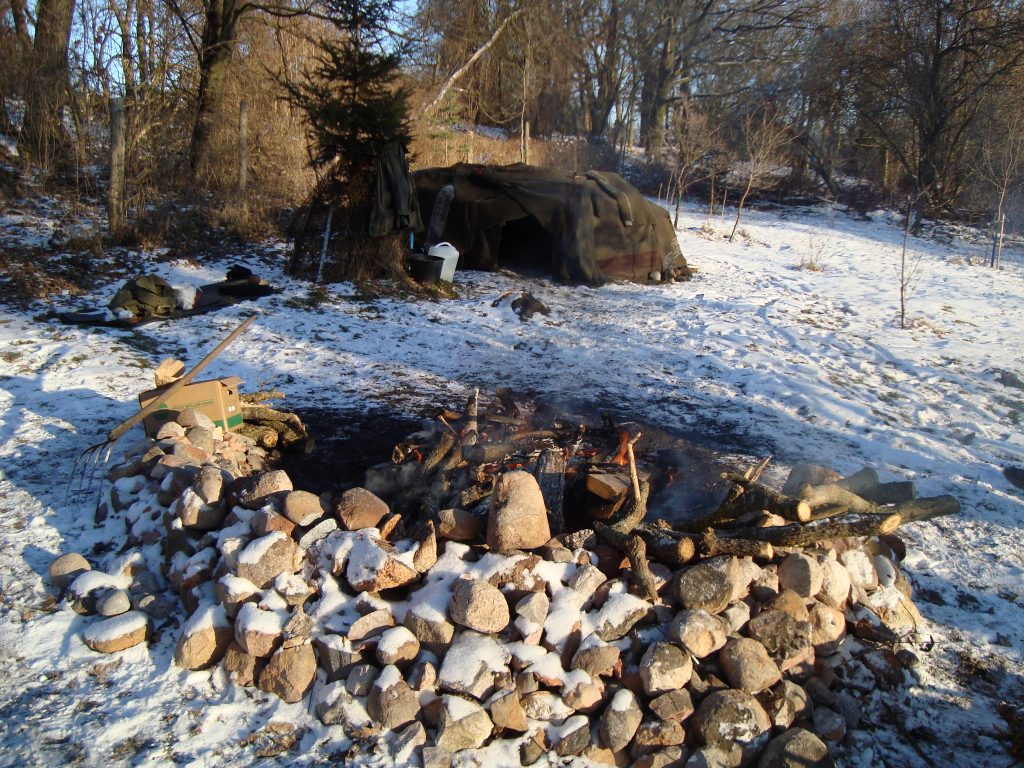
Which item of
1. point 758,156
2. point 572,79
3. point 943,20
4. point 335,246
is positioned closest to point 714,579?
point 335,246

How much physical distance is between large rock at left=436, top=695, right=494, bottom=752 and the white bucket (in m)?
7.49

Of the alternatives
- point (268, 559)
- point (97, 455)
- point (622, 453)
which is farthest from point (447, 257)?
point (268, 559)

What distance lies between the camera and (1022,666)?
10.3 ft

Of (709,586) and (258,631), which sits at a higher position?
(709,586)

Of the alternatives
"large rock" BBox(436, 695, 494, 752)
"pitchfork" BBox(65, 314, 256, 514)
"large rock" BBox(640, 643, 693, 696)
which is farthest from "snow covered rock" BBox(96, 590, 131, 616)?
"large rock" BBox(640, 643, 693, 696)

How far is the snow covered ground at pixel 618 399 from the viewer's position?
2719 mm

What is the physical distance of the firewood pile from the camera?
8.69 ft

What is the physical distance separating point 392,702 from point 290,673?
476mm

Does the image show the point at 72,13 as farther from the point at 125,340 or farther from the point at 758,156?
the point at 758,156

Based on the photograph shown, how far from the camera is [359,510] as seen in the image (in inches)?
133

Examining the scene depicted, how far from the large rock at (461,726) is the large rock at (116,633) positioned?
4.75ft

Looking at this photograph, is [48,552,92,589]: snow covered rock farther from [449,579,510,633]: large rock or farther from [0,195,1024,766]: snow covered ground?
[449,579,510,633]: large rock

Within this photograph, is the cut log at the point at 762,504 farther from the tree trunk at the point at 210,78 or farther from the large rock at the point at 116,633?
the tree trunk at the point at 210,78

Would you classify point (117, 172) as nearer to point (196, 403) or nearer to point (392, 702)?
point (196, 403)
